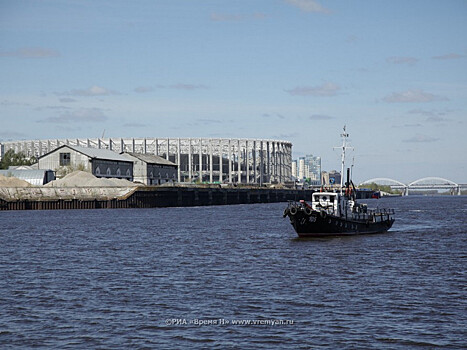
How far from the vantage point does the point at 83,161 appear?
165375mm

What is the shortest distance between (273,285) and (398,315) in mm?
8709

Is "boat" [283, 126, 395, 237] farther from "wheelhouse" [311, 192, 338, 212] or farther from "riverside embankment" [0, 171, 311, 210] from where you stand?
"riverside embankment" [0, 171, 311, 210]

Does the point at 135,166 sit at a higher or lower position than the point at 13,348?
higher

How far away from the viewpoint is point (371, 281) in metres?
36.0

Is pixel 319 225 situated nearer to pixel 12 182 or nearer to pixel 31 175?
pixel 12 182

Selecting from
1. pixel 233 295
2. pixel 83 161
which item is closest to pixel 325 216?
pixel 233 295

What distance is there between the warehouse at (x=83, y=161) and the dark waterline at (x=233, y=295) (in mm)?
109260

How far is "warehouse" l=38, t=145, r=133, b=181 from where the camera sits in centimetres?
16562

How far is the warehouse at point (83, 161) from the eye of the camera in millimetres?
165625

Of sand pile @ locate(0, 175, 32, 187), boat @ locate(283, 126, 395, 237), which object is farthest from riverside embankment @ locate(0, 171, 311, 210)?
boat @ locate(283, 126, 395, 237)

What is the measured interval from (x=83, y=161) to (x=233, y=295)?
456 feet

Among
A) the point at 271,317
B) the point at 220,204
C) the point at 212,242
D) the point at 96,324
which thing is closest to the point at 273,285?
the point at 271,317

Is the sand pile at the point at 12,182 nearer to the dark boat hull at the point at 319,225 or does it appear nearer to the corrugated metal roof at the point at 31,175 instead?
the corrugated metal roof at the point at 31,175

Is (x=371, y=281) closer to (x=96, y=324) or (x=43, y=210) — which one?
(x=96, y=324)
